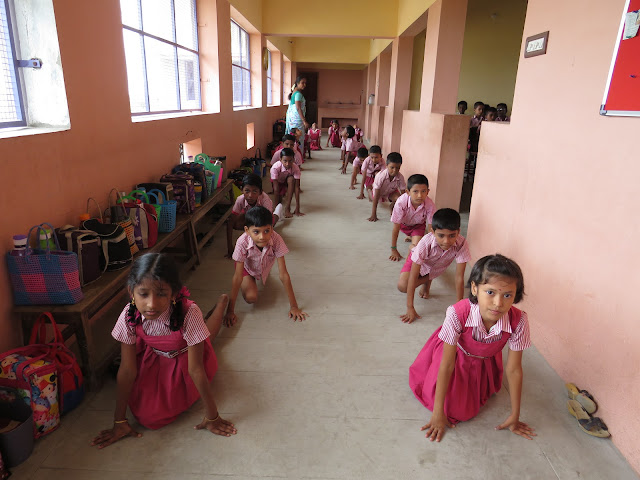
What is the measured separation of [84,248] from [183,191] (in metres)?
1.62

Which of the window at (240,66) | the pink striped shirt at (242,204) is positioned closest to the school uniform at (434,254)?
the pink striped shirt at (242,204)

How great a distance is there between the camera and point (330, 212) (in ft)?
20.2

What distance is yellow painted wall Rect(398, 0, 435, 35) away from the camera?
6311 mm

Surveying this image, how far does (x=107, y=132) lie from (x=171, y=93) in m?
2.08

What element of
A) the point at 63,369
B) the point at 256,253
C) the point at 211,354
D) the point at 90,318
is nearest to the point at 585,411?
the point at 211,354

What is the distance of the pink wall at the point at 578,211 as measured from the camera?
1.95 m

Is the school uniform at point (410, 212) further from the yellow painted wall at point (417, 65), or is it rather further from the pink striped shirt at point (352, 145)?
the yellow painted wall at point (417, 65)

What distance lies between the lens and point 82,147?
2.74 metres

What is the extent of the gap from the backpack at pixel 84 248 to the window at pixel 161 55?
5.49ft

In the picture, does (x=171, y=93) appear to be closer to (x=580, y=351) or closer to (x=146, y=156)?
(x=146, y=156)

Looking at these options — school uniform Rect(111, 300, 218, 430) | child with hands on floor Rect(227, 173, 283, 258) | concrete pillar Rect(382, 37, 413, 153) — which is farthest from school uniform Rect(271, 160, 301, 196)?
school uniform Rect(111, 300, 218, 430)

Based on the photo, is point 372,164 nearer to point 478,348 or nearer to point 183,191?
point 183,191

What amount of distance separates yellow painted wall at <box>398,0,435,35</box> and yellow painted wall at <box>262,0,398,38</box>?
11.1 inches

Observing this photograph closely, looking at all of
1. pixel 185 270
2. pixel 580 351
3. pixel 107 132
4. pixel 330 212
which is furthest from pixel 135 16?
pixel 580 351
